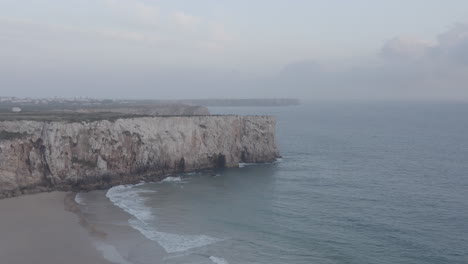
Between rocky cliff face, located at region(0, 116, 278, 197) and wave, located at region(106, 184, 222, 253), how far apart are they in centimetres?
339

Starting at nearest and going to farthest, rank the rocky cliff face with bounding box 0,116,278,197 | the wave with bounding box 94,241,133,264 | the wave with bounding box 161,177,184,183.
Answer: the wave with bounding box 94,241,133,264
the rocky cliff face with bounding box 0,116,278,197
the wave with bounding box 161,177,184,183

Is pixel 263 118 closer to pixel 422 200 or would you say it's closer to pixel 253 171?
pixel 253 171

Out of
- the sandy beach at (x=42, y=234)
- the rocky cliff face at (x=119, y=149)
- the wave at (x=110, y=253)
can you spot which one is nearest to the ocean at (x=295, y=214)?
the wave at (x=110, y=253)

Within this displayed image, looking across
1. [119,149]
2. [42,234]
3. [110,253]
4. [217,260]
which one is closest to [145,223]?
[110,253]

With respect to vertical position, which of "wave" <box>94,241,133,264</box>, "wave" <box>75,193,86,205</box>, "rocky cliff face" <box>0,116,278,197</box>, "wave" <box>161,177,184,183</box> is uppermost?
"rocky cliff face" <box>0,116,278,197</box>

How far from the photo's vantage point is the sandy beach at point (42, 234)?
81.9ft

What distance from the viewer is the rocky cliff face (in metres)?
39.1

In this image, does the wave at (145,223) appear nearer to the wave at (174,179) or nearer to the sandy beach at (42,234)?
the sandy beach at (42,234)

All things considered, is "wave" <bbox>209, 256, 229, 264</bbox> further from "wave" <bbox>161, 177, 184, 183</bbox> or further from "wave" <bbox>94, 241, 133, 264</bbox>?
"wave" <bbox>161, 177, 184, 183</bbox>

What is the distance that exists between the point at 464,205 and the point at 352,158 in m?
24.9

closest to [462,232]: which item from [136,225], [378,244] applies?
[378,244]

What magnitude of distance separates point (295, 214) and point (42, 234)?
58.9 feet

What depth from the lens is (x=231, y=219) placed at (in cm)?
3256

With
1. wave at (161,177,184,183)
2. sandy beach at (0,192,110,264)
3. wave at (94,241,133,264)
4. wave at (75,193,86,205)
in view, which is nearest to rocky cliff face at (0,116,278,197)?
wave at (161,177,184,183)
